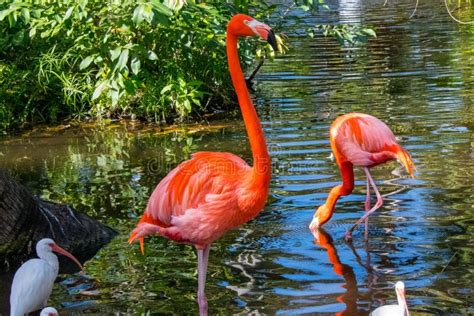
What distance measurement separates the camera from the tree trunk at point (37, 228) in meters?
6.15

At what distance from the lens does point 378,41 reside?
1728cm

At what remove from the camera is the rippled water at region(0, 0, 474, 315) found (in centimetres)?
530

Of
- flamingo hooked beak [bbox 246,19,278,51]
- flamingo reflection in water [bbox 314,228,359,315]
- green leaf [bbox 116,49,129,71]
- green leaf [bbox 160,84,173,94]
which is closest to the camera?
flamingo hooked beak [bbox 246,19,278,51]

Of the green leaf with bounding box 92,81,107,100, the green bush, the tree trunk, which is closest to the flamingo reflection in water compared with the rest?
the tree trunk

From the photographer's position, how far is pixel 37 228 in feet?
20.9

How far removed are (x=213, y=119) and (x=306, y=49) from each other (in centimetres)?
648

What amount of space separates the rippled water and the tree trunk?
0.19 meters

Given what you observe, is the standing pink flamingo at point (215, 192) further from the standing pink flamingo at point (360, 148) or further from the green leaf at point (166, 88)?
the green leaf at point (166, 88)

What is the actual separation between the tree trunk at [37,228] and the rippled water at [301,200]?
0.63 feet

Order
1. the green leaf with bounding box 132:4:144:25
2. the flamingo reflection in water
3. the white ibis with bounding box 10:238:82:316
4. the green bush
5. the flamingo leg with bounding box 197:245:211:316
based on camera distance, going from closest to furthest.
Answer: the flamingo leg with bounding box 197:245:211:316, the white ibis with bounding box 10:238:82:316, the flamingo reflection in water, the green leaf with bounding box 132:4:144:25, the green bush

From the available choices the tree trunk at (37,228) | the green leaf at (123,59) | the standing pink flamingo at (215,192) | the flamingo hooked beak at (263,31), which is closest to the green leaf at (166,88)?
the green leaf at (123,59)

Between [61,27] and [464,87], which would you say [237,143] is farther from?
[464,87]

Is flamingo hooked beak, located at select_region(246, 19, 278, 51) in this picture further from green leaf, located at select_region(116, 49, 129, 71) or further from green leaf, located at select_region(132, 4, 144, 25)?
green leaf, located at select_region(116, 49, 129, 71)

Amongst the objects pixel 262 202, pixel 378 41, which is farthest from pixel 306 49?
pixel 262 202
